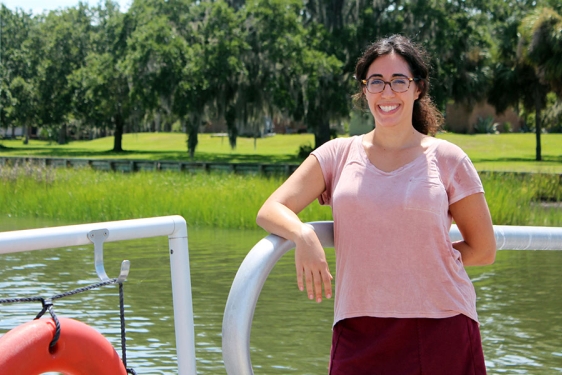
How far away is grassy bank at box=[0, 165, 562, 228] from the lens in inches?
666

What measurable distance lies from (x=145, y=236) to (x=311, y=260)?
48cm

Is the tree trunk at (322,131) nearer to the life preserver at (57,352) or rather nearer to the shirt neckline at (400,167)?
the shirt neckline at (400,167)

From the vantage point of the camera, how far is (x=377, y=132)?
2.69 metres

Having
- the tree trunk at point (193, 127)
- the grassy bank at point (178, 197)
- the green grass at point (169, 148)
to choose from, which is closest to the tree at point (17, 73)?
the green grass at point (169, 148)

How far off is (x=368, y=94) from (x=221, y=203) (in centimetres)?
1489

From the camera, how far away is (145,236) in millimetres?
2557

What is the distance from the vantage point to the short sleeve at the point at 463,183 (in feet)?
8.46

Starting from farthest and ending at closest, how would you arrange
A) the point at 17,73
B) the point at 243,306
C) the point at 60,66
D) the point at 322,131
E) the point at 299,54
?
1. the point at 17,73
2. the point at 60,66
3. the point at 322,131
4. the point at 299,54
5. the point at 243,306

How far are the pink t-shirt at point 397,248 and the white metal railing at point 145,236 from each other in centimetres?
43

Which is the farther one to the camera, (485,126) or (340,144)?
(485,126)

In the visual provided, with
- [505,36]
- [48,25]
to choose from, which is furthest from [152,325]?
[48,25]

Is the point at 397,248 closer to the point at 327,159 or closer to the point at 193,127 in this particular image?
the point at 327,159

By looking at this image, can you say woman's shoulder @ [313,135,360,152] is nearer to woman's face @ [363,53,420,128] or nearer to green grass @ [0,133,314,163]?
woman's face @ [363,53,420,128]

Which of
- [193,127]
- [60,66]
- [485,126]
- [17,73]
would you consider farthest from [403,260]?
[17,73]
